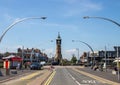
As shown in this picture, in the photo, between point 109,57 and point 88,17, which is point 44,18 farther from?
point 109,57

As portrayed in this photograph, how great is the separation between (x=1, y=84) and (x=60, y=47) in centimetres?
16310

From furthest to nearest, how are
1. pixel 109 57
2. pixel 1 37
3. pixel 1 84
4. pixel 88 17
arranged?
pixel 109 57 → pixel 88 17 → pixel 1 37 → pixel 1 84

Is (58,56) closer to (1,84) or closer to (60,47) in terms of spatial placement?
(60,47)

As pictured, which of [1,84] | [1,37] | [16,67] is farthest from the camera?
[16,67]

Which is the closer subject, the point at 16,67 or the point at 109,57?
the point at 16,67

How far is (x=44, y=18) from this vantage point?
124 ft

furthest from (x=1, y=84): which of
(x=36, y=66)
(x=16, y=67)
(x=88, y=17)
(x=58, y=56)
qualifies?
(x=58, y=56)

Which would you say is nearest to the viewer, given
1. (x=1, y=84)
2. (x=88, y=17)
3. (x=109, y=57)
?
(x=1, y=84)

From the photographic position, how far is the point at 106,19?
127 ft

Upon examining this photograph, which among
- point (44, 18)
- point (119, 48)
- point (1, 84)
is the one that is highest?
point (44, 18)

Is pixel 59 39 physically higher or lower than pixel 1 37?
higher

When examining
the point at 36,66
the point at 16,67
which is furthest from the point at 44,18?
the point at 36,66

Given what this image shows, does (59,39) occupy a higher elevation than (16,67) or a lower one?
higher

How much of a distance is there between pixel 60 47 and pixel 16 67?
113 metres
